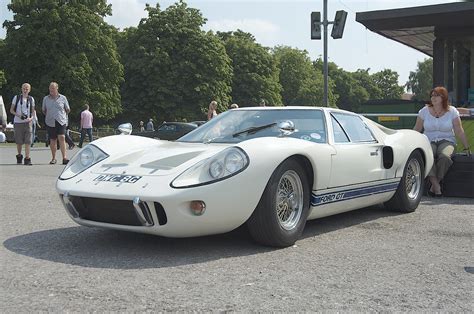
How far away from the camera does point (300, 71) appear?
80375mm

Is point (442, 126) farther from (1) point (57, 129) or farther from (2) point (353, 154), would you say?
(1) point (57, 129)

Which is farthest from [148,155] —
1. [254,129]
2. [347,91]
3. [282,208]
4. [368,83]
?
[368,83]

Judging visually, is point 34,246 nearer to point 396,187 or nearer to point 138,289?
point 138,289

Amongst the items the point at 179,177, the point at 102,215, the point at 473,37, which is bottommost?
the point at 102,215

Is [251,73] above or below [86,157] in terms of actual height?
above

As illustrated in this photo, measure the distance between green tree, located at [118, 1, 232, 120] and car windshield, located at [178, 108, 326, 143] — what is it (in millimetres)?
35987

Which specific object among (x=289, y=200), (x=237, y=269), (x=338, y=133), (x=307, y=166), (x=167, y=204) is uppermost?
(x=338, y=133)

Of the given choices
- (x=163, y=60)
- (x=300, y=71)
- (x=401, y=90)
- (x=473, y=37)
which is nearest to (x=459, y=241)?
(x=473, y=37)

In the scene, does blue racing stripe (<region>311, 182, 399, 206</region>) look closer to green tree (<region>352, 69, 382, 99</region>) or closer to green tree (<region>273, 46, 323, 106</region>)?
green tree (<region>273, 46, 323, 106</region>)

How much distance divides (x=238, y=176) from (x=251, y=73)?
51.0 m

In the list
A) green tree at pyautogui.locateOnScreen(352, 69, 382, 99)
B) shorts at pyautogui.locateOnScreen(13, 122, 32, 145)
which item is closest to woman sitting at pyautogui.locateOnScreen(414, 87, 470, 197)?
shorts at pyautogui.locateOnScreen(13, 122, 32, 145)

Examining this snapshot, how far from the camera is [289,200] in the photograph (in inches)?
170

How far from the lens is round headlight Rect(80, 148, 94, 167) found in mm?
4539

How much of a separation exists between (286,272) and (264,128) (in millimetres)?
1725
